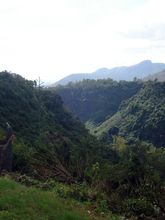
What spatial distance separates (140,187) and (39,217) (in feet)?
9.14

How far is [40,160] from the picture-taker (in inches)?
550

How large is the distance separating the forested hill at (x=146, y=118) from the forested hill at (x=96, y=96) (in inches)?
1049

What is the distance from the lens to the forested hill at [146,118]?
10781cm

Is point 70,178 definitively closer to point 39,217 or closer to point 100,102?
point 39,217

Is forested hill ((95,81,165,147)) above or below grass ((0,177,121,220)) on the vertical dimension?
below

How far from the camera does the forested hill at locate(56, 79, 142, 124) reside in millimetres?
164000

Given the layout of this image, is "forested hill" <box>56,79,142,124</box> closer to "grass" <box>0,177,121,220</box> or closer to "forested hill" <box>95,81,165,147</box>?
"forested hill" <box>95,81,165,147</box>

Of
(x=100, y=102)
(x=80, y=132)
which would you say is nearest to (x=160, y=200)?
(x=80, y=132)

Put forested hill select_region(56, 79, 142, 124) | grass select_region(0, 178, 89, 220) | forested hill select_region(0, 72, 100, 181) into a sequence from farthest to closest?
forested hill select_region(56, 79, 142, 124) → forested hill select_region(0, 72, 100, 181) → grass select_region(0, 178, 89, 220)

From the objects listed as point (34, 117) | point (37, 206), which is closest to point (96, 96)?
point (34, 117)

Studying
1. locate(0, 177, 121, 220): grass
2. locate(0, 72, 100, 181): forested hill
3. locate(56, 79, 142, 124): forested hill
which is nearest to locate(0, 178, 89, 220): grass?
locate(0, 177, 121, 220): grass

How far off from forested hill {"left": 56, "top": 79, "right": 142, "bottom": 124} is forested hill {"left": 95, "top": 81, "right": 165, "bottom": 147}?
26657mm

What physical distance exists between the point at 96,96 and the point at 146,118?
2314 inches

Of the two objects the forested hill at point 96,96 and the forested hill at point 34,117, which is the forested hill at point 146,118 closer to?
the forested hill at point 96,96
